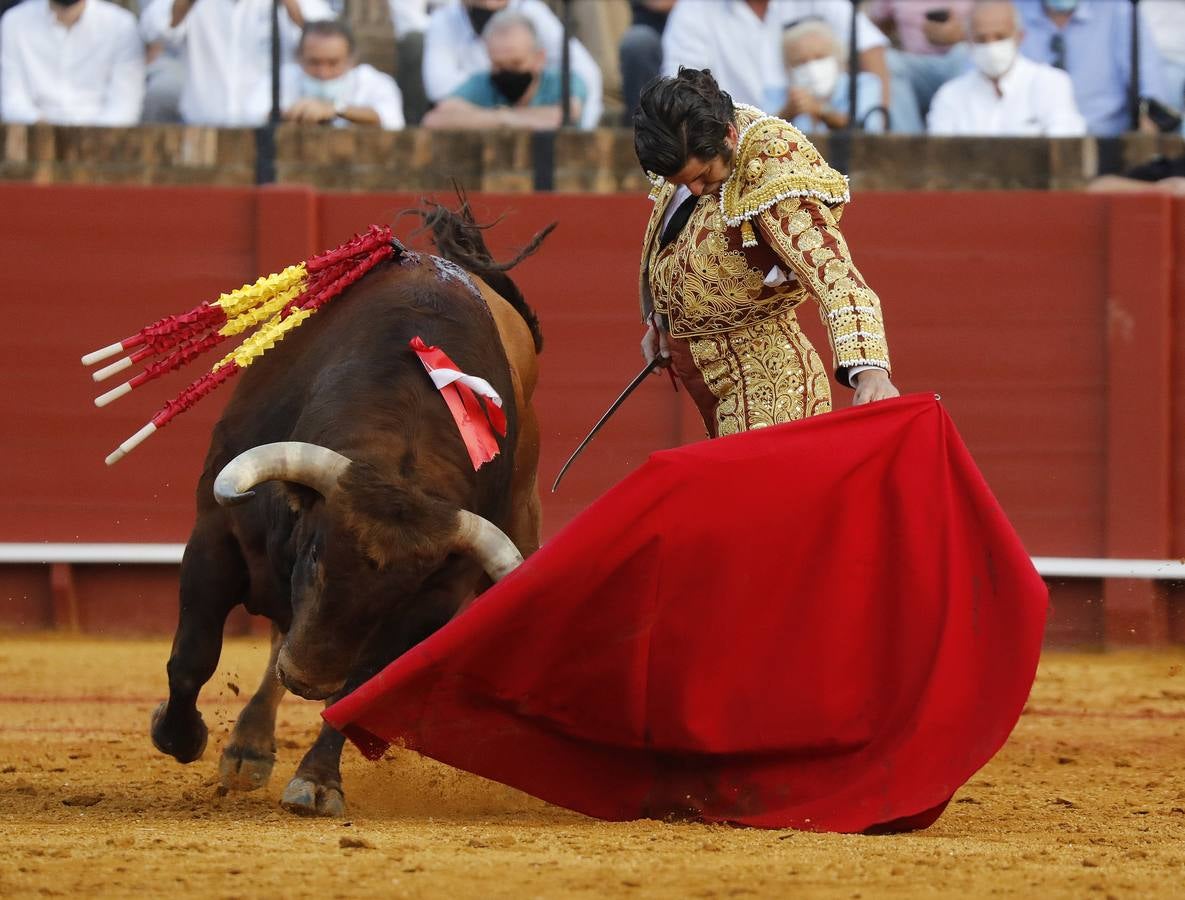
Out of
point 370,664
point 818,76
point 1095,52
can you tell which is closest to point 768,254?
point 370,664

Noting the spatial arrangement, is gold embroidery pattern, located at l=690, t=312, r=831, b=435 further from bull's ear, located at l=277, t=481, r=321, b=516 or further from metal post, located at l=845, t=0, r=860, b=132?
metal post, located at l=845, t=0, r=860, b=132

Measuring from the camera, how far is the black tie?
3.36 m

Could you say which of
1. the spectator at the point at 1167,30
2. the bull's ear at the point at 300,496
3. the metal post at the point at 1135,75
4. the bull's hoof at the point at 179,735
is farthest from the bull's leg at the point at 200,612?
the spectator at the point at 1167,30

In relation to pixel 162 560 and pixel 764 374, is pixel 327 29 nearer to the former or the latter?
pixel 162 560

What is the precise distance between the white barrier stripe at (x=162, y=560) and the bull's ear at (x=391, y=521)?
3.26 metres

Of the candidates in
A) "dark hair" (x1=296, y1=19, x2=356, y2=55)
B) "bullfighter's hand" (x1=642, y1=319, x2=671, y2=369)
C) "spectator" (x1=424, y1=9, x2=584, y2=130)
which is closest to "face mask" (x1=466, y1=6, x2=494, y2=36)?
"spectator" (x1=424, y1=9, x2=584, y2=130)

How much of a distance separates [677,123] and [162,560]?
3.53 metres

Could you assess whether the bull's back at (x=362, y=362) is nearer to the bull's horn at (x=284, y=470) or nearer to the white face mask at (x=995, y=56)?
the bull's horn at (x=284, y=470)

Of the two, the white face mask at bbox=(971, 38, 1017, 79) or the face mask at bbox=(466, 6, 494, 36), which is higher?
the face mask at bbox=(466, 6, 494, 36)

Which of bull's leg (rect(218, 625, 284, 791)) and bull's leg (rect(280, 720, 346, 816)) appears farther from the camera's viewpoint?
bull's leg (rect(218, 625, 284, 791))

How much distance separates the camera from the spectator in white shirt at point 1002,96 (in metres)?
6.34

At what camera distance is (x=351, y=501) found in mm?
2855

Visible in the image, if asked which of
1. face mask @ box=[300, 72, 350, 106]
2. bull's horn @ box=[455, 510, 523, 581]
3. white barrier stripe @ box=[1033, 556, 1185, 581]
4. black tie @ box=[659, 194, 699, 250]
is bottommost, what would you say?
white barrier stripe @ box=[1033, 556, 1185, 581]

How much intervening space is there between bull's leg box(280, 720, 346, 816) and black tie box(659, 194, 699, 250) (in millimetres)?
1097
